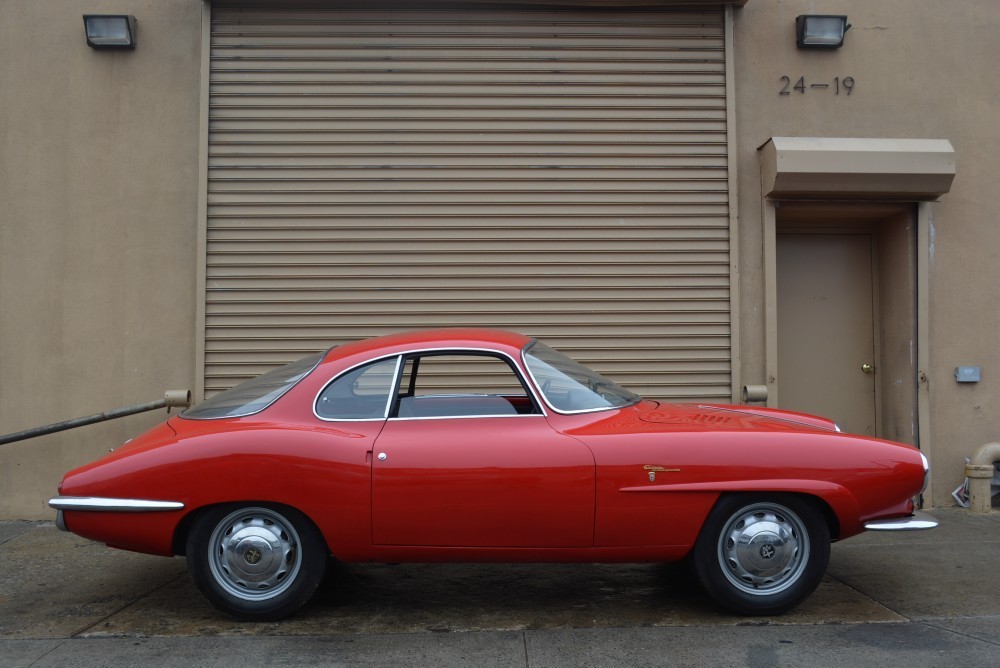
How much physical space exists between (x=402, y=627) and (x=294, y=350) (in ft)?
11.6

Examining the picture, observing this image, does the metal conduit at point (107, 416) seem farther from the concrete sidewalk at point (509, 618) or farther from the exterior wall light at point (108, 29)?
the exterior wall light at point (108, 29)

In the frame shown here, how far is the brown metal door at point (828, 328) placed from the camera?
822 cm

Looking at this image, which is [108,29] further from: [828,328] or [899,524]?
[899,524]

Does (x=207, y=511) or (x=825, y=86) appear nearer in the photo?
(x=207, y=511)

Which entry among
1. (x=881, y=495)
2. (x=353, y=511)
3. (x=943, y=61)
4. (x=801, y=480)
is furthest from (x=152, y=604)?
(x=943, y=61)

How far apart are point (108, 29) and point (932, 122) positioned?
23.4ft

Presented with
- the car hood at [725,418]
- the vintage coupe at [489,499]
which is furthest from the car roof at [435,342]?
the car hood at [725,418]

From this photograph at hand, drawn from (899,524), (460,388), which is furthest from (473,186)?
(899,524)

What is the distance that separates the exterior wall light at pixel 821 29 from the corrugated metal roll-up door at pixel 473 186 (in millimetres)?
725

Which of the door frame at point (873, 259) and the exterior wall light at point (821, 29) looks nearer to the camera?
the exterior wall light at point (821, 29)

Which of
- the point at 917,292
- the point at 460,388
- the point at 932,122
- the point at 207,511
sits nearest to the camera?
the point at 207,511

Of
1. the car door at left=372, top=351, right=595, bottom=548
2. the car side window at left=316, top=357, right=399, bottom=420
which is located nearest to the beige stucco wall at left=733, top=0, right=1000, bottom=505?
the car door at left=372, top=351, right=595, bottom=548

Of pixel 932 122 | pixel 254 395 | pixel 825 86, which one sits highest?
pixel 825 86

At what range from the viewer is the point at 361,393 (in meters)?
4.86
